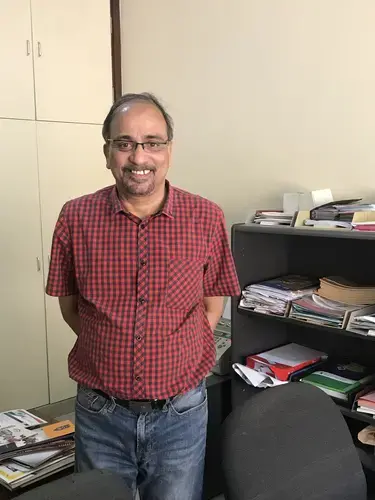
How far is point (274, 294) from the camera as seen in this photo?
215 centimetres

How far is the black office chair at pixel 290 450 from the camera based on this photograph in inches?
47.3

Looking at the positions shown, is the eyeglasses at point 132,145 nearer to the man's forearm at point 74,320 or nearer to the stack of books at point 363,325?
the man's forearm at point 74,320

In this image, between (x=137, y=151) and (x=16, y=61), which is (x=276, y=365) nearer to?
(x=137, y=151)

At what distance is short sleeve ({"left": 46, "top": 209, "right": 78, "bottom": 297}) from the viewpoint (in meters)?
1.54

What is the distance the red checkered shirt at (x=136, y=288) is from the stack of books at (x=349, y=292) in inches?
27.0

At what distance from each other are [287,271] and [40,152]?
158cm

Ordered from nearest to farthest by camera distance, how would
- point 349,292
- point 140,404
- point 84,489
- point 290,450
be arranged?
1. point 84,489
2. point 290,450
3. point 140,404
4. point 349,292

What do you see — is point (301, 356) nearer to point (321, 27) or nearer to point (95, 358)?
point (95, 358)

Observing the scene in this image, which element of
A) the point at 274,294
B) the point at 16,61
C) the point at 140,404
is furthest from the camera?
the point at 16,61

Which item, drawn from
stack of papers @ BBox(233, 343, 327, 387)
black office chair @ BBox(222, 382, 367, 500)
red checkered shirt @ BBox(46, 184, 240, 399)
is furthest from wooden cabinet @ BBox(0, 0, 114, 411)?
black office chair @ BBox(222, 382, 367, 500)

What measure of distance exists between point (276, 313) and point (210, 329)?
0.56 meters

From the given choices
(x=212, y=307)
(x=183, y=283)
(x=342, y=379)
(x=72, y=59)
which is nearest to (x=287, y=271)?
(x=342, y=379)

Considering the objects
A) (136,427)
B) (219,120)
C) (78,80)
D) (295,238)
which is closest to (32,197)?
(78,80)

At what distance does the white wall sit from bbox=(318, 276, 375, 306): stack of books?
44cm
